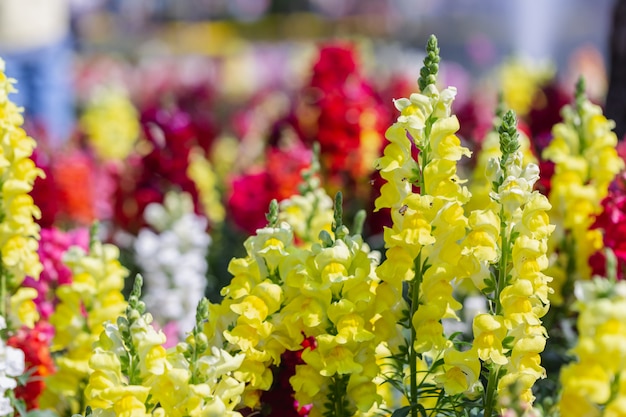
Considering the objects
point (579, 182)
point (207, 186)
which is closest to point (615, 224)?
point (579, 182)

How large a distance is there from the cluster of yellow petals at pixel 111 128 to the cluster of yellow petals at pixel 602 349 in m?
5.01

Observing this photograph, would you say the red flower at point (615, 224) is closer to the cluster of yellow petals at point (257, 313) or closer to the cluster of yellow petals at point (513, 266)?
the cluster of yellow petals at point (513, 266)

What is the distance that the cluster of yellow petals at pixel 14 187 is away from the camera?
94.0 inches

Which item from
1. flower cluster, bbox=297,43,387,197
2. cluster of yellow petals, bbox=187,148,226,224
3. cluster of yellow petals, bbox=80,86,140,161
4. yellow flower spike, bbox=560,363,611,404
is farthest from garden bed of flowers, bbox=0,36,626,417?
cluster of yellow petals, bbox=80,86,140,161

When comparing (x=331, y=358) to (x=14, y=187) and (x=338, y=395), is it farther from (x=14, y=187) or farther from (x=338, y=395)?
(x=14, y=187)

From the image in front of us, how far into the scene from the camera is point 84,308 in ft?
8.56

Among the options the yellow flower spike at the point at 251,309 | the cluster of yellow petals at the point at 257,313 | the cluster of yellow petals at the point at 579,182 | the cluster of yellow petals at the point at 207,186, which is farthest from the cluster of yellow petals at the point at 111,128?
the yellow flower spike at the point at 251,309

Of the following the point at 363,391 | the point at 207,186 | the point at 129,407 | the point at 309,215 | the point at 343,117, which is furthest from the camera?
the point at 207,186

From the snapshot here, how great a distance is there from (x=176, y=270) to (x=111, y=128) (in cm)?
318

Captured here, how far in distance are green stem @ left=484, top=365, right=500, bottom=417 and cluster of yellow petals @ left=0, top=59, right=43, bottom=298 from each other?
115 centimetres

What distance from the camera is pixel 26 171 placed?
244 cm

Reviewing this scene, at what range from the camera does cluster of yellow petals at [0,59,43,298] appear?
2389 millimetres

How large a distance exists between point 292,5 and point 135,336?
70.2ft

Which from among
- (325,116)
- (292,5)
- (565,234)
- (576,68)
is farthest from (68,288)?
(292,5)
